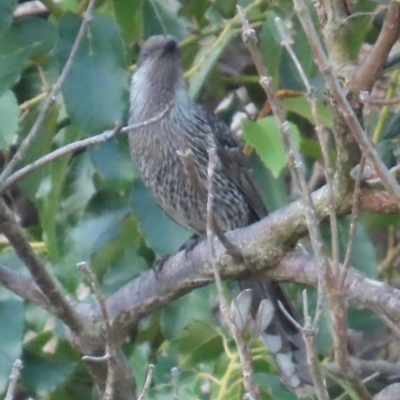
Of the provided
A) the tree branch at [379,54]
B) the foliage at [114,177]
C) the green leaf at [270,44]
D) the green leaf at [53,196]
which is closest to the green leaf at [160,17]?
the foliage at [114,177]

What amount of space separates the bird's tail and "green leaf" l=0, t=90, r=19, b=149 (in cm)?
72

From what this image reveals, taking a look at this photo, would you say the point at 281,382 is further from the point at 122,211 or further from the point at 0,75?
the point at 0,75

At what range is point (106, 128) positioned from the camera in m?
2.92

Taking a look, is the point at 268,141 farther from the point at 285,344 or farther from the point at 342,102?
the point at 342,102

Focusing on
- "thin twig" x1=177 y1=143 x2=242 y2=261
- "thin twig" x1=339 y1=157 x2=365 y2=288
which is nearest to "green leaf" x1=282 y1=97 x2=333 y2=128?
"thin twig" x1=177 y1=143 x2=242 y2=261

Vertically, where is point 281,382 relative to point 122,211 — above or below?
below

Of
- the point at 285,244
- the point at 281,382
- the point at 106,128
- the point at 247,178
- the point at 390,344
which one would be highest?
the point at 106,128

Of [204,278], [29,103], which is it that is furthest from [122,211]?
[204,278]

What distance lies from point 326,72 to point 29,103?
1855mm

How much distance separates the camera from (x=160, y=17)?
3328 mm

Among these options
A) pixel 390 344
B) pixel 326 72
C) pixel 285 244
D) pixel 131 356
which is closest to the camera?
pixel 326 72

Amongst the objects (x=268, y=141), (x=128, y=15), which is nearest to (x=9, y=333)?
(x=268, y=141)

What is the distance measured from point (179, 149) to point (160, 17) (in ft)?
1.39

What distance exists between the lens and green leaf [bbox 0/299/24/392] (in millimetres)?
2836
